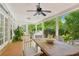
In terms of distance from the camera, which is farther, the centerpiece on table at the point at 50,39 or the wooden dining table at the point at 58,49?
the centerpiece on table at the point at 50,39

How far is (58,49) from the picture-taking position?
2.44 m

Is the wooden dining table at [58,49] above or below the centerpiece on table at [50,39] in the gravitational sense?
below

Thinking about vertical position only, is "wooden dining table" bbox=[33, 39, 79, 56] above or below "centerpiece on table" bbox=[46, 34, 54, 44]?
below

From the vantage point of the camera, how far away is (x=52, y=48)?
2459 millimetres

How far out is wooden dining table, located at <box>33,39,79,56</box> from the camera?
2.35m

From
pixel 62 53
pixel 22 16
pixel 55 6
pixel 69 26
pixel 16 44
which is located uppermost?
pixel 55 6

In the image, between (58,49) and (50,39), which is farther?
(50,39)

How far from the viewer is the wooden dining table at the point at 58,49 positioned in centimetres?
235

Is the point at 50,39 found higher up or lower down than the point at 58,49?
higher up

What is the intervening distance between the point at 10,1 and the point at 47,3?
60 cm

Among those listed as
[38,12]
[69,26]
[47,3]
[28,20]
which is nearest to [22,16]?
[28,20]

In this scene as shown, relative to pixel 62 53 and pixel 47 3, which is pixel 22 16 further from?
pixel 62 53

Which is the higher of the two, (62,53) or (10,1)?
(10,1)

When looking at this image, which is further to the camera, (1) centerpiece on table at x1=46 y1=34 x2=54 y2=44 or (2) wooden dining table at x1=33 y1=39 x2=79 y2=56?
(1) centerpiece on table at x1=46 y1=34 x2=54 y2=44
